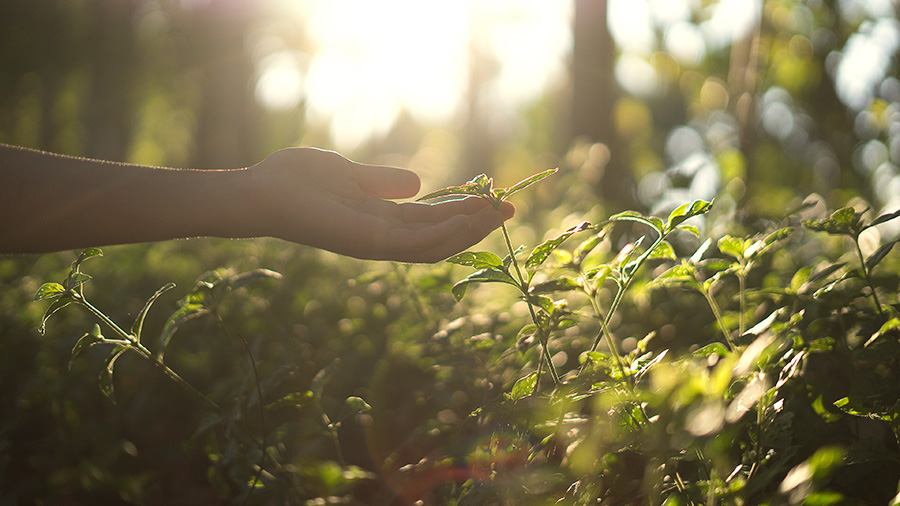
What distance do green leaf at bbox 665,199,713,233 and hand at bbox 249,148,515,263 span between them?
400mm

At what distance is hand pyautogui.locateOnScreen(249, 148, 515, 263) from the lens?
1.47 metres

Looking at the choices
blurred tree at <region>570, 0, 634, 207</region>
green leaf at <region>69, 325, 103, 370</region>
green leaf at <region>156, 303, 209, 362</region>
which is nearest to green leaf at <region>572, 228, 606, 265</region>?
green leaf at <region>156, 303, 209, 362</region>

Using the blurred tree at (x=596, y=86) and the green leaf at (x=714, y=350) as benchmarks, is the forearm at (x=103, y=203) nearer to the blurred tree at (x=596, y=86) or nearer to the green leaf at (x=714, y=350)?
the green leaf at (x=714, y=350)

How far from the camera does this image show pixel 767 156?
31.9 feet

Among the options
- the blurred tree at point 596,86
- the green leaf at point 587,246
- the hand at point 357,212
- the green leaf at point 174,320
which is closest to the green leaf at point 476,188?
the hand at point 357,212

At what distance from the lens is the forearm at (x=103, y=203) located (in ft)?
4.82

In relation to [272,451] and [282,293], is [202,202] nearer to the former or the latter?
[272,451]

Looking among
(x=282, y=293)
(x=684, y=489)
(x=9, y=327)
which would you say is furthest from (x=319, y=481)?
(x=9, y=327)

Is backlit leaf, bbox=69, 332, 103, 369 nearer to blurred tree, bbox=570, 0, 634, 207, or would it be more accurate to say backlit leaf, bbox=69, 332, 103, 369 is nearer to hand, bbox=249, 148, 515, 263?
hand, bbox=249, 148, 515, 263

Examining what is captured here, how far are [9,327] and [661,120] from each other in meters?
37.8

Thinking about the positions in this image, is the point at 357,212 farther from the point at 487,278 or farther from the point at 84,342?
the point at 84,342

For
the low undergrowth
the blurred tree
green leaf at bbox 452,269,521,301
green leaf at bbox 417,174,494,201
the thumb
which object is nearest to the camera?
the low undergrowth

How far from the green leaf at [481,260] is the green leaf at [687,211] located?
35cm

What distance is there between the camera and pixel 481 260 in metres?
1.23
